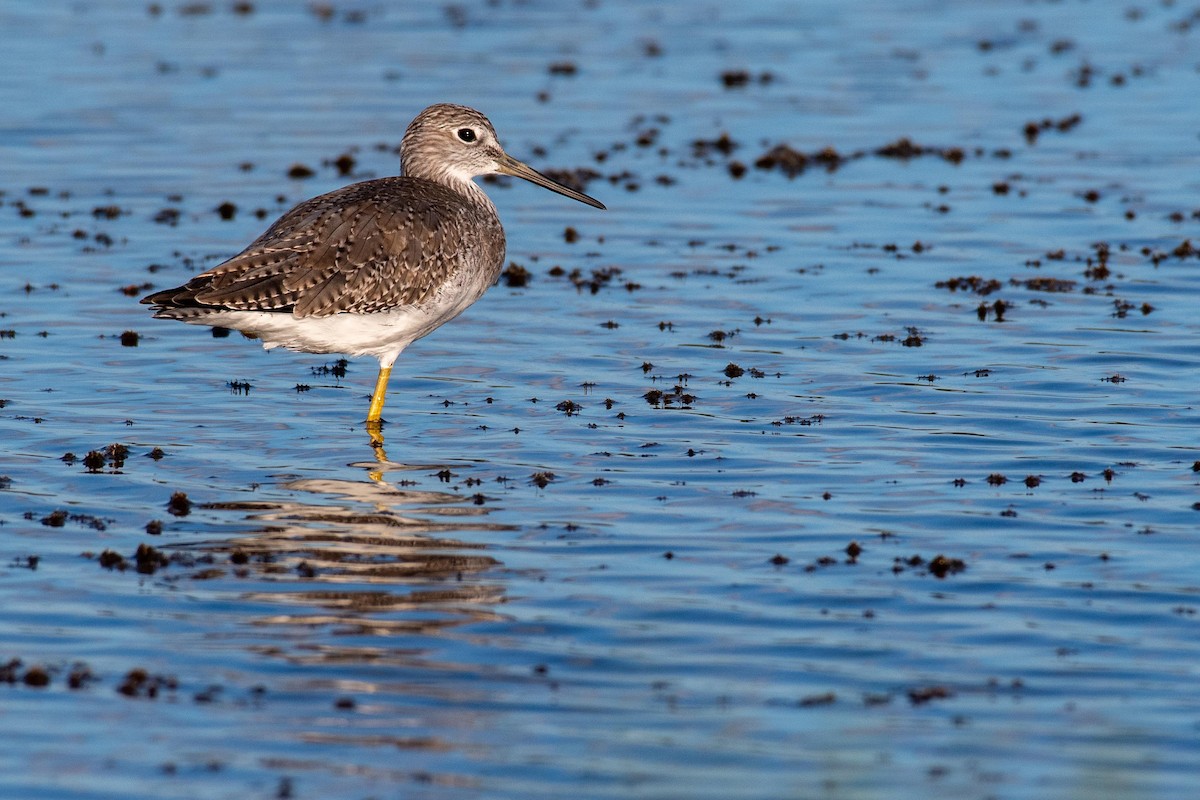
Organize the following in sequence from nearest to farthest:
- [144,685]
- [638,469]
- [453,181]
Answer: [144,685] < [638,469] < [453,181]

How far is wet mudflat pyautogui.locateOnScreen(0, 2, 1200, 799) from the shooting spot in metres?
8.74

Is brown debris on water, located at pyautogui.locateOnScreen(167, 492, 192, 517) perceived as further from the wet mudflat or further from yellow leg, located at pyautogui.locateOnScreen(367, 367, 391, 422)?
yellow leg, located at pyautogui.locateOnScreen(367, 367, 391, 422)

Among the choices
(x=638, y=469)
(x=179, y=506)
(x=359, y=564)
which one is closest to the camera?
(x=359, y=564)

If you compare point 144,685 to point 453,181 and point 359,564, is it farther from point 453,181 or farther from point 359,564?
point 453,181

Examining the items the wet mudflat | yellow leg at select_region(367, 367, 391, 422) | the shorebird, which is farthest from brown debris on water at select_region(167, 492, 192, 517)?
yellow leg at select_region(367, 367, 391, 422)

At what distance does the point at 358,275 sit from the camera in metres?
13.7

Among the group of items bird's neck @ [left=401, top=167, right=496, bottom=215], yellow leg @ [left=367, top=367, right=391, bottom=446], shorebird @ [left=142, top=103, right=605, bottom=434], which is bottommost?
yellow leg @ [left=367, top=367, right=391, bottom=446]

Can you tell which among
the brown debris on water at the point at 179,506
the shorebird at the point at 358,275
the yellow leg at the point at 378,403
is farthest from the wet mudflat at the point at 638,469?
the shorebird at the point at 358,275

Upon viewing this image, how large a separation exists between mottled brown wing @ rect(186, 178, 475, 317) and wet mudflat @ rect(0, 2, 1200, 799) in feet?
4.00

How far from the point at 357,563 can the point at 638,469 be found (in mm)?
2747

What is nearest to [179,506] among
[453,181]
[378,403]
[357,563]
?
[357,563]

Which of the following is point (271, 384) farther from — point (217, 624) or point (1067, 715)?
point (1067, 715)

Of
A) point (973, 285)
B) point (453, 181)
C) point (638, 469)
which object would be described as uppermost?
point (453, 181)

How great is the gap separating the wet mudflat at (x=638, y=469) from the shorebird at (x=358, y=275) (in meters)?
0.93
